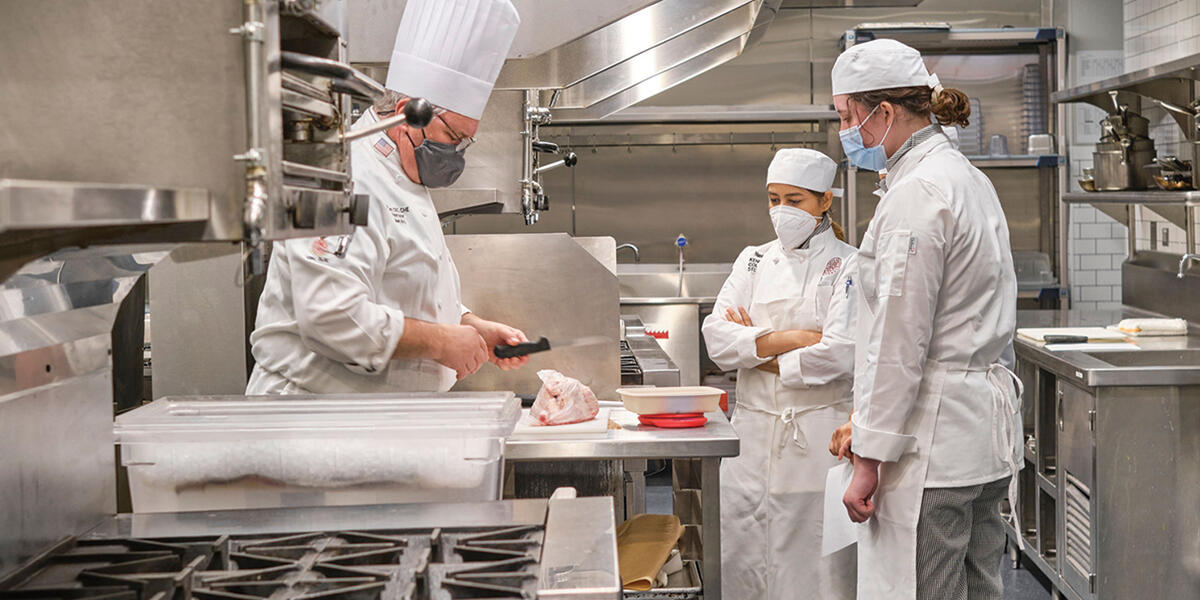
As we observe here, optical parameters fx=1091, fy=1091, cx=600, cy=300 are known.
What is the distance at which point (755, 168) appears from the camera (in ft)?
22.0

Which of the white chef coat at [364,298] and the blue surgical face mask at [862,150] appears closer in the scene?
the white chef coat at [364,298]

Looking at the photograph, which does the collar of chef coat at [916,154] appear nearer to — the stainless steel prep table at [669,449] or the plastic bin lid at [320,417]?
the stainless steel prep table at [669,449]

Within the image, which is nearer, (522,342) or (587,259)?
(522,342)

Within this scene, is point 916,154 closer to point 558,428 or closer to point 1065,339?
point 558,428

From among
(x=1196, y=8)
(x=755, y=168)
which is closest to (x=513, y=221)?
(x=755, y=168)

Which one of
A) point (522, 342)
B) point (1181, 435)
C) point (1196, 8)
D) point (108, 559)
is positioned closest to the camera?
point (108, 559)

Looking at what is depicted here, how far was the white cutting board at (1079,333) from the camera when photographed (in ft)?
13.1

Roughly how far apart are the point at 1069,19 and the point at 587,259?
14.4 ft

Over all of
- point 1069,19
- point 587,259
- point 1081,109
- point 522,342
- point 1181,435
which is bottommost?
point 1181,435

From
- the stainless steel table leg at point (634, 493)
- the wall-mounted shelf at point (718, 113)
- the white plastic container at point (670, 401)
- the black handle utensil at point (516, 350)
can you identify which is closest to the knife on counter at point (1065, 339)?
the stainless steel table leg at point (634, 493)

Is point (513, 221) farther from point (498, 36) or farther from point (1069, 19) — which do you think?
point (498, 36)

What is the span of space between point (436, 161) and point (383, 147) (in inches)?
5.2

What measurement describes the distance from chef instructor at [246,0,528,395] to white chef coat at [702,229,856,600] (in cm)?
127

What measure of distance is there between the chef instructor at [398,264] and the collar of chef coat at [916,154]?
92 centimetres
